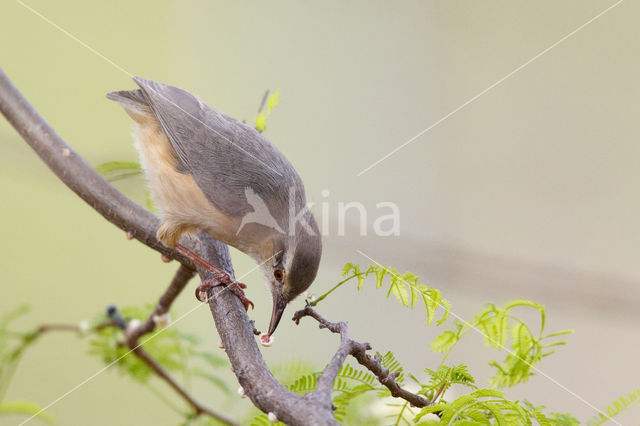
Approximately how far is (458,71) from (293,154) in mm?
1723

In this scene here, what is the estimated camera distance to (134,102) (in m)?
1.64

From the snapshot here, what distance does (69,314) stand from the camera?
2875 millimetres

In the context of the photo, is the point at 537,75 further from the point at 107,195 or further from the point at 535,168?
the point at 107,195

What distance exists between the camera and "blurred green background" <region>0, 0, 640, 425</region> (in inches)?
106

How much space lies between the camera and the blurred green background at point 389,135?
2.70m

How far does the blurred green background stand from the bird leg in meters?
0.82

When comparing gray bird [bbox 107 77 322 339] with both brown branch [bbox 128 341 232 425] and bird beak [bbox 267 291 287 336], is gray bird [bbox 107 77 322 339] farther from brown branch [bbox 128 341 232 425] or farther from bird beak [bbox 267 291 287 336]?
brown branch [bbox 128 341 232 425]

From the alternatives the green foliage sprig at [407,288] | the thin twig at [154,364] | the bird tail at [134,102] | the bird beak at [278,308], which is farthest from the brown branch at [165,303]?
the green foliage sprig at [407,288]

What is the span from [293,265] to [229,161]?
33 cm

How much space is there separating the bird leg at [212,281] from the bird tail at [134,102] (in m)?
0.49

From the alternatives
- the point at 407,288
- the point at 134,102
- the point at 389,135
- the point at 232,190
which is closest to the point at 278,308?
the point at 232,190

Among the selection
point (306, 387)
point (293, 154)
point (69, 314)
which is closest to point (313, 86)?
point (293, 154)

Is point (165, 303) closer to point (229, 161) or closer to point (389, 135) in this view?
point (229, 161)

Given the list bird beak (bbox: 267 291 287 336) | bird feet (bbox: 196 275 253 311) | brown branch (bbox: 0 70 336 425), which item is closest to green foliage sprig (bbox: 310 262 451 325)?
brown branch (bbox: 0 70 336 425)
